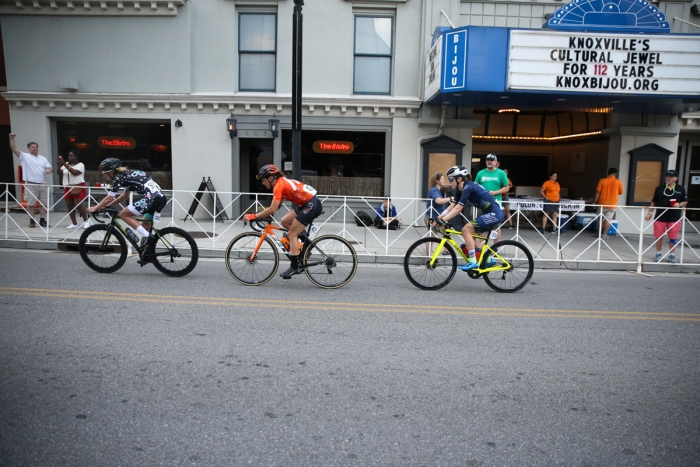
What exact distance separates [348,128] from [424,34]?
10.9 ft

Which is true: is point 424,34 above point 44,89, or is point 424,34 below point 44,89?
above

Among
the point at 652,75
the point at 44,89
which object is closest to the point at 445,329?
the point at 652,75

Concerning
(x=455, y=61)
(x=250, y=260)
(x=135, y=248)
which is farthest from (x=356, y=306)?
(x=455, y=61)

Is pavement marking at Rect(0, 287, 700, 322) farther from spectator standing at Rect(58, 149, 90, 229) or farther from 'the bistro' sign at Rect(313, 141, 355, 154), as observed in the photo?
'the bistro' sign at Rect(313, 141, 355, 154)

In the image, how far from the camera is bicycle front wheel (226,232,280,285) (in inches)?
296

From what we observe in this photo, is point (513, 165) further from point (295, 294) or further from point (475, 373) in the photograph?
point (475, 373)

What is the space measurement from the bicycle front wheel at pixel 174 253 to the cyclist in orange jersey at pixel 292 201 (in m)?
1.22

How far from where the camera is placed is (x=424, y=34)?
14.2 meters

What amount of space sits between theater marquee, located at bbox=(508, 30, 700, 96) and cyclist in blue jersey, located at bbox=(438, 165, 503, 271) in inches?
192

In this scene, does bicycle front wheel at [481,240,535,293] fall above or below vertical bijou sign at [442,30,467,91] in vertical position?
below

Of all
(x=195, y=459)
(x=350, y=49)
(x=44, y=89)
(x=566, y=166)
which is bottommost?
(x=195, y=459)

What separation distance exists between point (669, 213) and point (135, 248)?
1037cm

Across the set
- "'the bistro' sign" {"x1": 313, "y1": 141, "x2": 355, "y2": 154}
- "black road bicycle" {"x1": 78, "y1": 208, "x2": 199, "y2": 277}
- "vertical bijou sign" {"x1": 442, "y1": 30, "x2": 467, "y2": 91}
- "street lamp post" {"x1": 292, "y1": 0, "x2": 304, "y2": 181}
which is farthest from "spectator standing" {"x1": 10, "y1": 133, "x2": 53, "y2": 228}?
"vertical bijou sign" {"x1": 442, "y1": 30, "x2": 467, "y2": 91}

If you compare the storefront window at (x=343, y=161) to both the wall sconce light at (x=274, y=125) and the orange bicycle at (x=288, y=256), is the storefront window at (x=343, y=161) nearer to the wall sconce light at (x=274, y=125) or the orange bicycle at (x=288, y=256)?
the wall sconce light at (x=274, y=125)
